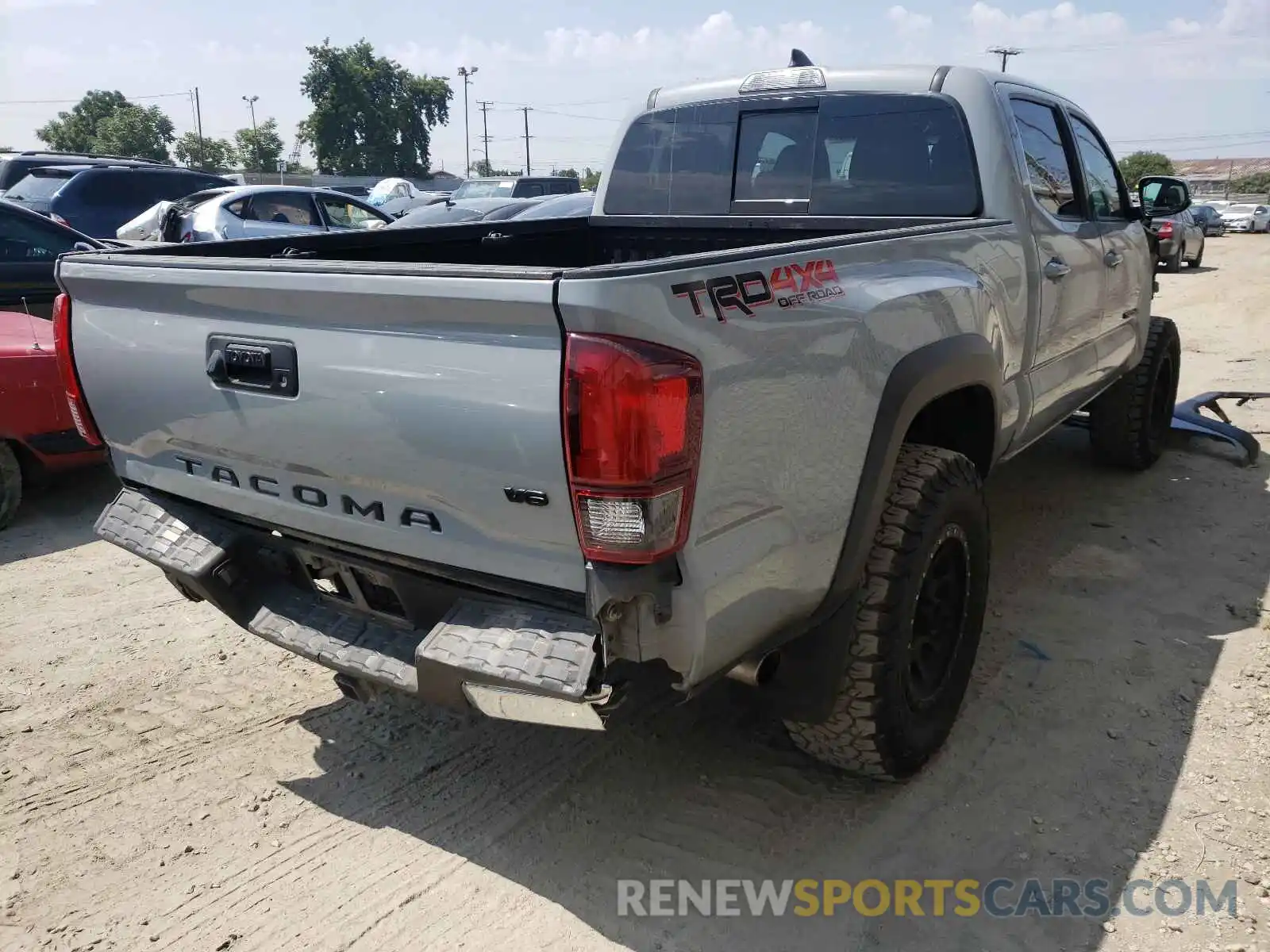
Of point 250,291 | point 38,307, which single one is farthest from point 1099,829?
point 38,307

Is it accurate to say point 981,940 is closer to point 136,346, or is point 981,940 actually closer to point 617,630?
point 617,630

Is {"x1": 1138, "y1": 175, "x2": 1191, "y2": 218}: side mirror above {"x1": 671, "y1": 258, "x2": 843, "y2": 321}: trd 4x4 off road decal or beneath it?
above

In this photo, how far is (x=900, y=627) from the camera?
2.57 meters

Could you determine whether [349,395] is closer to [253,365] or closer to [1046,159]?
[253,365]

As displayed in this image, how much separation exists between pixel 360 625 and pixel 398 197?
77.0 ft

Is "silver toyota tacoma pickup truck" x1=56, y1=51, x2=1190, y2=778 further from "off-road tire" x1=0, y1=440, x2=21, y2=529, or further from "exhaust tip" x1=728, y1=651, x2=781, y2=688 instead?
"off-road tire" x1=0, y1=440, x2=21, y2=529

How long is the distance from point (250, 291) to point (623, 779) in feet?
5.59

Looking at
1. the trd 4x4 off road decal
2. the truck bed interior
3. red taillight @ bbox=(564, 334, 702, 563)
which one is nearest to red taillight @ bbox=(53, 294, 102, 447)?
the truck bed interior

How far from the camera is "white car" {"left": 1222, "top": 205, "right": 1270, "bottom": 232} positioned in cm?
3547

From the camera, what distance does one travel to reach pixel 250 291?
91.2 inches

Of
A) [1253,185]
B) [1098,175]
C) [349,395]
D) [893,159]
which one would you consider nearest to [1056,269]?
[893,159]

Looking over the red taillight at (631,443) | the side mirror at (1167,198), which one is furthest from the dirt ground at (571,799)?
the side mirror at (1167,198)

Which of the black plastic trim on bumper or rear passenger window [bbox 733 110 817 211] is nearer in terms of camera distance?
→ the black plastic trim on bumper

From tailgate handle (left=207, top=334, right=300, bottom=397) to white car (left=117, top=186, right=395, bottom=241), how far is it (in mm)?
9346
